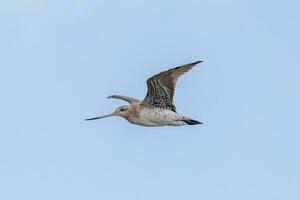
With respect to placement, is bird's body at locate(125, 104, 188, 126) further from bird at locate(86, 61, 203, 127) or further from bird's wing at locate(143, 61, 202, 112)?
bird's wing at locate(143, 61, 202, 112)

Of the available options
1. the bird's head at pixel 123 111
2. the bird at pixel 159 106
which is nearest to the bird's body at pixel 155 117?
the bird at pixel 159 106

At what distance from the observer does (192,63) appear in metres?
30.0

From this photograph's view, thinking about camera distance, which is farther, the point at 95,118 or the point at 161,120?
the point at 95,118

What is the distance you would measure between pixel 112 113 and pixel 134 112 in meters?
1.51

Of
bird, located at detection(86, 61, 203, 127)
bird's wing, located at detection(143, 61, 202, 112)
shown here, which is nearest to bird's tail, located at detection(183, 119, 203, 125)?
bird, located at detection(86, 61, 203, 127)

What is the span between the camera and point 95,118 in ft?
109

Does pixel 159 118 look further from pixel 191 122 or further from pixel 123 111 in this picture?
pixel 123 111

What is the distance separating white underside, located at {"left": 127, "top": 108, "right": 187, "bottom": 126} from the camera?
30.6 meters

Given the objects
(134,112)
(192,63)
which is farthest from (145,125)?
(192,63)

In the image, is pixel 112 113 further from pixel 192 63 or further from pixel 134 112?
pixel 192 63

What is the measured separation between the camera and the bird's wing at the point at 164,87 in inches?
1190

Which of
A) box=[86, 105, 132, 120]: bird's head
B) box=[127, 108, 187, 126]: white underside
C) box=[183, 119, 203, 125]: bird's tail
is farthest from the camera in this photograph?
box=[86, 105, 132, 120]: bird's head

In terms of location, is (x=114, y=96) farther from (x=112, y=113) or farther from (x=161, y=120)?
(x=161, y=120)

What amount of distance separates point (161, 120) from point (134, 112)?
1123 mm
